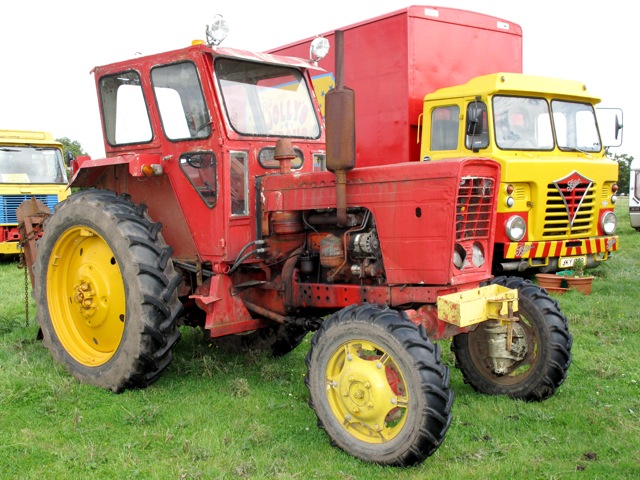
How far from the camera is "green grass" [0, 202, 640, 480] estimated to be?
11.1 feet

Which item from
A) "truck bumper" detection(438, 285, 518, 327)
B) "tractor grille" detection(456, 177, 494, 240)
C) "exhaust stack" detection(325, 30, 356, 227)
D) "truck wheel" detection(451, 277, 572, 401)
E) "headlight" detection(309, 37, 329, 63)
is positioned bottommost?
"truck wheel" detection(451, 277, 572, 401)

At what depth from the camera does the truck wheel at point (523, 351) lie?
165 inches

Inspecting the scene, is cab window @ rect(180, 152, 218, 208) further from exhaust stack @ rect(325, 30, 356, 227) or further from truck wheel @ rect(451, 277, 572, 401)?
truck wheel @ rect(451, 277, 572, 401)

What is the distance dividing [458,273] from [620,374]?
195 cm

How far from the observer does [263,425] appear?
3.92 metres

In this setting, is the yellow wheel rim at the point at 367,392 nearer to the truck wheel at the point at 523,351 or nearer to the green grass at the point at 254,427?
the green grass at the point at 254,427

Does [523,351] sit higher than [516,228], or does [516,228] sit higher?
[516,228]

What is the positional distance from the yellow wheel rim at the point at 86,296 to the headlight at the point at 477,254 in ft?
7.96

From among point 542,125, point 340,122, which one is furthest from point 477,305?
point 542,125

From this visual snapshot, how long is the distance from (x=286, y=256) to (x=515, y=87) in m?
4.85

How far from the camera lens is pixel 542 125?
8.37 m

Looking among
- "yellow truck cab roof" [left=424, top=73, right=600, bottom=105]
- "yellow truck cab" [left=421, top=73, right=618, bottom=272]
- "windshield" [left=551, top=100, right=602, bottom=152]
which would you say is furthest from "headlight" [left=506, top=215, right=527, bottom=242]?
"yellow truck cab roof" [left=424, top=73, right=600, bottom=105]

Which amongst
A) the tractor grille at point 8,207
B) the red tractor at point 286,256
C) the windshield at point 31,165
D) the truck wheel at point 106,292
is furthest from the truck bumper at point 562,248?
the windshield at point 31,165

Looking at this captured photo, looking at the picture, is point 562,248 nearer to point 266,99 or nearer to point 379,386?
point 266,99
